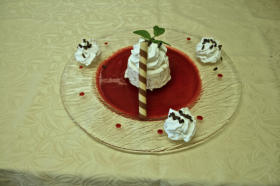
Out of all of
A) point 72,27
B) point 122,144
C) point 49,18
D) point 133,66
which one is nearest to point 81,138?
point 122,144

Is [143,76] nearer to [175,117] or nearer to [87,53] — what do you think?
[175,117]

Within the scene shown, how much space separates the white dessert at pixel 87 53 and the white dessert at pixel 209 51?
56cm

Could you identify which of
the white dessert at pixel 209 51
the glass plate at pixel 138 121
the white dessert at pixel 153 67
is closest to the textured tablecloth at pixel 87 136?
the glass plate at pixel 138 121

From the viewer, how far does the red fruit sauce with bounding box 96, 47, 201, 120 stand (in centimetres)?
119

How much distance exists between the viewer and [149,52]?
3.94 feet

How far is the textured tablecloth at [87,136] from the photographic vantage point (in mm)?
1003

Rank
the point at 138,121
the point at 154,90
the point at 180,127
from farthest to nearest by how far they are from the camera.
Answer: the point at 154,90 → the point at 138,121 → the point at 180,127

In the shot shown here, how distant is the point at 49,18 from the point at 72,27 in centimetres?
21

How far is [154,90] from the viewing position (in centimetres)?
127

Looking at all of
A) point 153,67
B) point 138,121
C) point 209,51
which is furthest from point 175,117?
point 209,51

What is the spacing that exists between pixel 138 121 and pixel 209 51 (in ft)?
1.84

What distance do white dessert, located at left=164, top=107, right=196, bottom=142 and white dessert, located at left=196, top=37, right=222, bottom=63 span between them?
17.5 inches

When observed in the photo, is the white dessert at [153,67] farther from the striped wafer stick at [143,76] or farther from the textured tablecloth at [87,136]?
the textured tablecloth at [87,136]

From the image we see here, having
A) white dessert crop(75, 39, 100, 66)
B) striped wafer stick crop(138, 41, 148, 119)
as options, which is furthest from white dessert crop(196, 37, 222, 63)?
white dessert crop(75, 39, 100, 66)
